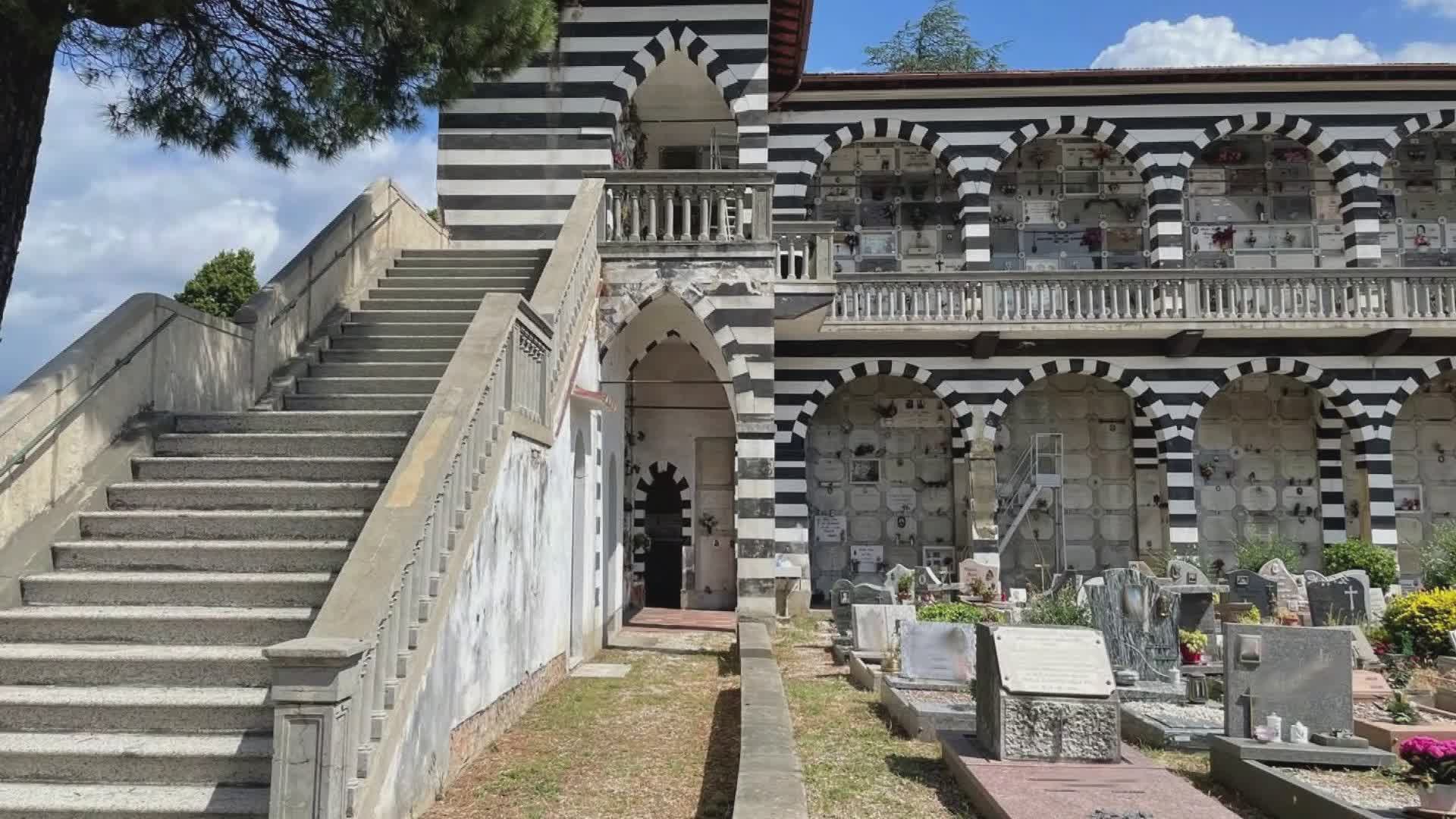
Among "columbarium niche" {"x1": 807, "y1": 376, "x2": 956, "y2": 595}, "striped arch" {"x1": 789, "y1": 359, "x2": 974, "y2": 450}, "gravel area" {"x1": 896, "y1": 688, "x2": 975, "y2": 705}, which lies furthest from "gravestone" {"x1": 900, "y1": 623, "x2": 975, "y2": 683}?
"columbarium niche" {"x1": 807, "y1": 376, "x2": 956, "y2": 595}

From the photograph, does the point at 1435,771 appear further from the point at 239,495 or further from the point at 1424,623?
the point at 239,495

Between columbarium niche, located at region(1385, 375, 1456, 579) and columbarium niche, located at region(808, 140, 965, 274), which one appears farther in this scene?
columbarium niche, located at region(808, 140, 965, 274)

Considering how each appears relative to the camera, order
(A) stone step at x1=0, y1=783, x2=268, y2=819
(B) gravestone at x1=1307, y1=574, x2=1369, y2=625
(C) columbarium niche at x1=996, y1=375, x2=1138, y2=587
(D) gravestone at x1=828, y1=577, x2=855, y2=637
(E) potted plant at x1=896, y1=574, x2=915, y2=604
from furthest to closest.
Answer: (C) columbarium niche at x1=996, y1=375, x2=1138, y2=587 → (E) potted plant at x1=896, y1=574, x2=915, y2=604 → (D) gravestone at x1=828, y1=577, x2=855, y2=637 → (B) gravestone at x1=1307, y1=574, x2=1369, y2=625 → (A) stone step at x1=0, y1=783, x2=268, y2=819

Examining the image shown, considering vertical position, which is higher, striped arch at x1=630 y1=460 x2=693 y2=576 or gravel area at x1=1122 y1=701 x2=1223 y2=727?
striped arch at x1=630 y1=460 x2=693 y2=576

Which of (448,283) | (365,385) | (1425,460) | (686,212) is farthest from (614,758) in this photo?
(1425,460)

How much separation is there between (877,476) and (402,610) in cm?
1634

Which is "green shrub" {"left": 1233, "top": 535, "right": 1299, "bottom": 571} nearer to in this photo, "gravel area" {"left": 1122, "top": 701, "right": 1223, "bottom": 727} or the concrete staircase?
"gravel area" {"left": 1122, "top": 701, "right": 1223, "bottom": 727}

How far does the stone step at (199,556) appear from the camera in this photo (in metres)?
6.48

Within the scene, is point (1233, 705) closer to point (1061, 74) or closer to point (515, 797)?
point (515, 797)

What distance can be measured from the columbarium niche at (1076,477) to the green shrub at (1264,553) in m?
2.20

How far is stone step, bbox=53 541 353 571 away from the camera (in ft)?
21.3

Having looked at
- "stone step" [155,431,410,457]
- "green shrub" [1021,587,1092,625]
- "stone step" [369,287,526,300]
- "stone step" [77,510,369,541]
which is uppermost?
"stone step" [369,287,526,300]

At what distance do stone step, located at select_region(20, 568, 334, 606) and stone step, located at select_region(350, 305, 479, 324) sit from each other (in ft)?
15.1

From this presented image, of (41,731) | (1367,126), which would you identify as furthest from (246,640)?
(1367,126)
